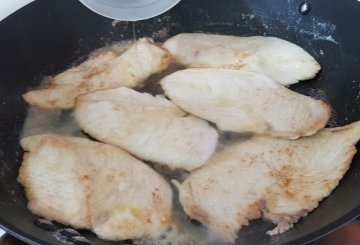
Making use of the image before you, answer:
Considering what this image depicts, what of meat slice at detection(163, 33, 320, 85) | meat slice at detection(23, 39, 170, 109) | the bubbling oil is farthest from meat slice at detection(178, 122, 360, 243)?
meat slice at detection(23, 39, 170, 109)

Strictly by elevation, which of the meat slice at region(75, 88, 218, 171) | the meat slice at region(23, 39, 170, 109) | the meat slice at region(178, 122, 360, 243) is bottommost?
the meat slice at region(178, 122, 360, 243)

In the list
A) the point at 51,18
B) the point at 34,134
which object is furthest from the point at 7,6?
the point at 34,134

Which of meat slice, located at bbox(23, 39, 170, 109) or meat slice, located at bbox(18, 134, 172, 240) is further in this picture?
meat slice, located at bbox(23, 39, 170, 109)

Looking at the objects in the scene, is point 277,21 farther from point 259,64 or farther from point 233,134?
point 233,134

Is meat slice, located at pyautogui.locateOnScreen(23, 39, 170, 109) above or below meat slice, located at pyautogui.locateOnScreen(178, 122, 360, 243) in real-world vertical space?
above

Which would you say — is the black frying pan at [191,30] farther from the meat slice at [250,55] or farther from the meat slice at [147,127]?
the meat slice at [147,127]

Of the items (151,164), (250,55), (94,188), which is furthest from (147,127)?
(250,55)

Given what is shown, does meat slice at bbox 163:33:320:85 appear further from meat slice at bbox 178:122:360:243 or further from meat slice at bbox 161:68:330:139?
meat slice at bbox 178:122:360:243
